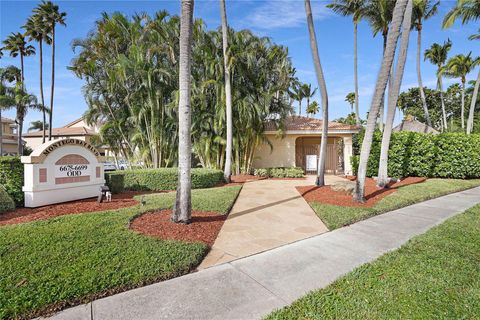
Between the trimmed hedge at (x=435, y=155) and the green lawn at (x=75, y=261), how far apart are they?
530 inches

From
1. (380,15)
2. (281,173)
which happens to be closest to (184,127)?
(281,173)

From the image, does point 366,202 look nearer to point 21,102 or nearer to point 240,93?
point 240,93

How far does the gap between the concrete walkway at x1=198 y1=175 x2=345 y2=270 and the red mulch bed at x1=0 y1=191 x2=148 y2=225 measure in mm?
3553

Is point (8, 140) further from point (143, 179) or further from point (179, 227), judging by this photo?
point (179, 227)

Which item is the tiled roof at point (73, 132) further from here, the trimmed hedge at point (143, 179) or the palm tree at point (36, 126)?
the trimmed hedge at point (143, 179)

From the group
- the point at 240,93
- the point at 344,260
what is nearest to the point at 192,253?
the point at 344,260

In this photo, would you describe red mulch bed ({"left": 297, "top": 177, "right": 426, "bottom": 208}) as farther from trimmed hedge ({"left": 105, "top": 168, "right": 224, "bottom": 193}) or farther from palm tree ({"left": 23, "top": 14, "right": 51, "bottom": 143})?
palm tree ({"left": 23, "top": 14, "right": 51, "bottom": 143})

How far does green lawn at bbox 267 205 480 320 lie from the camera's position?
251cm

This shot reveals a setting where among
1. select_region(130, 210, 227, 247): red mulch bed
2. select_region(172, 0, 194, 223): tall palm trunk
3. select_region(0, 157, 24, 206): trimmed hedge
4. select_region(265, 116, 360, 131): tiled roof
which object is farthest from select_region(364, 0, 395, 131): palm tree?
select_region(0, 157, 24, 206): trimmed hedge

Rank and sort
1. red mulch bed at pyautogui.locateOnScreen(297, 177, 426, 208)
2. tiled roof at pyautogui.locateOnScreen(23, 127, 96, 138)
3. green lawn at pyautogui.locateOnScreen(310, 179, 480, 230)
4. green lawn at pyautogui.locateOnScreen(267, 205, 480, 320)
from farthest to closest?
tiled roof at pyautogui.locateOnScreen(23, 127, 96, 138), red mulch bed at pyautogui.locateOnScreen(297, 177, 426, 208), green lawn at pyautogui.locateOnScreen(310, 179, 480, 230), green lawn at pyautogui.locateOnScreen(267, 205, 480, 320)

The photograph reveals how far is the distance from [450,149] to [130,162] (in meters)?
18.2

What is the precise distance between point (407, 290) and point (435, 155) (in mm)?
13549

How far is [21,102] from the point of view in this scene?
72.2 feet

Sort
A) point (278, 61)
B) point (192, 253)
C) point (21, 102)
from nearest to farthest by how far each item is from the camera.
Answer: point (192, 253) < point (278, 61) < point (21, 102)
